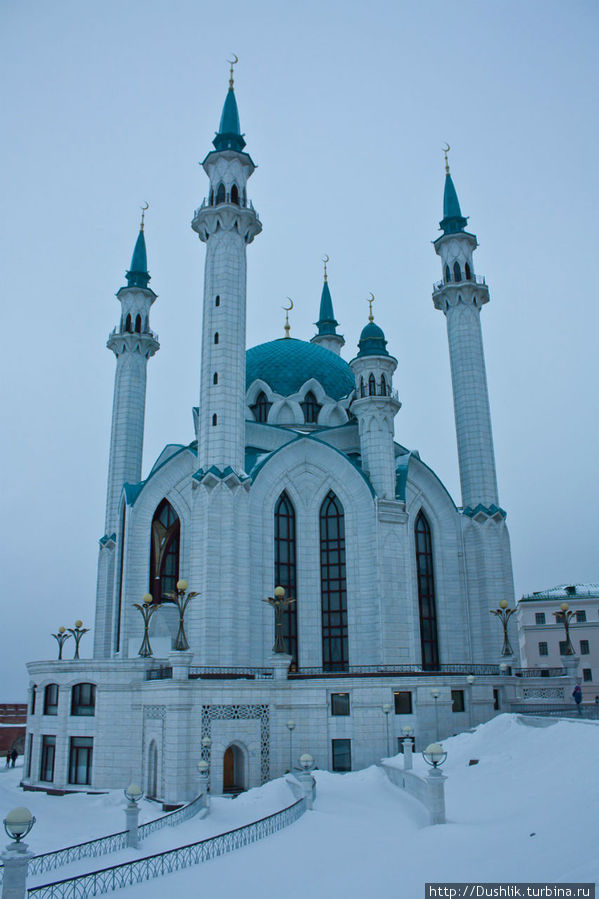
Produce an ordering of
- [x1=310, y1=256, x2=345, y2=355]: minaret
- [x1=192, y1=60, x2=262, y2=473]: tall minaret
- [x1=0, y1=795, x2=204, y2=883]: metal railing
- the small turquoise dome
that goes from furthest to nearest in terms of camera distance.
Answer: [x1=310, y1=256, x2=345, y2=355]: minaret → the small turquoise dome → [x1=192, y1=60, x2=262, y2=473]: tall minaret → [x1=0, y1=795, x2=204, y2=883]: metal railing

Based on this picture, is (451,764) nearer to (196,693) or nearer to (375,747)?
(375,747)

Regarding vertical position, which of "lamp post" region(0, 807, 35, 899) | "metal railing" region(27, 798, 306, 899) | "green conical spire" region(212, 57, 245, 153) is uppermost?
"green conical spire" region(212, 57, 245, 153)

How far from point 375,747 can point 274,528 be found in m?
12.3

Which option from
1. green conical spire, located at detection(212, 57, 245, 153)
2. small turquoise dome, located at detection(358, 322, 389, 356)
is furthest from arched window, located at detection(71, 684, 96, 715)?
green conical spire, located at detection(212, 57, 245, 153)

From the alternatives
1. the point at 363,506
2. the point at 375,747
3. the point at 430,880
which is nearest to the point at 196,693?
the point at 375,747

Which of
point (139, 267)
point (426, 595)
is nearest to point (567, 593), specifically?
point (426, 595)

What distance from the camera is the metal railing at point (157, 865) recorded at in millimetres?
13297

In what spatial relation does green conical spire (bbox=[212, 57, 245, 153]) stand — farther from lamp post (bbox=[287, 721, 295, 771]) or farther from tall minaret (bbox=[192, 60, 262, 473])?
lamp post (bbox=[287, 721, 295, 771])

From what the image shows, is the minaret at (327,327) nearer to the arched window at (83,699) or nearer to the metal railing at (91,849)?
the arched window at (83,699)

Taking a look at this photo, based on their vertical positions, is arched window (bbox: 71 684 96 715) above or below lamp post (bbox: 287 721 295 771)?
above

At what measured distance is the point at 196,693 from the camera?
2734 cm

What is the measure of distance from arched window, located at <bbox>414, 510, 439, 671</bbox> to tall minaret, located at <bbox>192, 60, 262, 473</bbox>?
11.7 metres

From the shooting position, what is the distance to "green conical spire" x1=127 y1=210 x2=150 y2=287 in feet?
162

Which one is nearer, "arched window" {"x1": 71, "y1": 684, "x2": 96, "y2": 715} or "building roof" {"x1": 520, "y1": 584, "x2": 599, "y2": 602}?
"arched window" {"x1": 71, "y1": 684, "x2": 96, "y2": 715}
